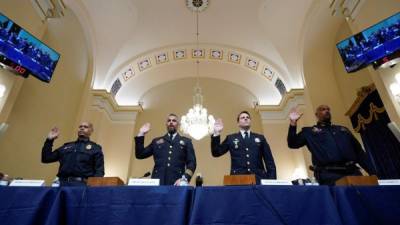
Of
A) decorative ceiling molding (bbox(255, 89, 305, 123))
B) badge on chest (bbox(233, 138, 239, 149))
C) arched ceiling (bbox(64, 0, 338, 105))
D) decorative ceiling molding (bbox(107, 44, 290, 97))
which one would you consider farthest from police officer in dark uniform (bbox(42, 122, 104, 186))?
decorative ceiling molding (bbox(255, 89, 305, 123))

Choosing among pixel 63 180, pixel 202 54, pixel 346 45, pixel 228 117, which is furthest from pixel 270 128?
pixel 63 180

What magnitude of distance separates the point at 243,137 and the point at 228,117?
4.71 metres

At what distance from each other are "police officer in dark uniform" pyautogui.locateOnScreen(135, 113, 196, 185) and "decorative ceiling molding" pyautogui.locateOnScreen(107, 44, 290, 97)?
4.47m

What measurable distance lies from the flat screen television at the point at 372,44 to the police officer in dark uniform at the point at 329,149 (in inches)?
45.9

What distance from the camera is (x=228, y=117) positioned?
286 inches

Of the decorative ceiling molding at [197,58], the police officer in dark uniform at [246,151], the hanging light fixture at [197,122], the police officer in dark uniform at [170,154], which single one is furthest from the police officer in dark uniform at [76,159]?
the decorative ceiling molding at [197,58]

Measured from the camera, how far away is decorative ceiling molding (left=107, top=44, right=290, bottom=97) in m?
6.78

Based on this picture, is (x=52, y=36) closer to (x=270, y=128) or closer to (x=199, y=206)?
(x=199, y=206)

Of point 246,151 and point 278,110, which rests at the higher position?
point 278,110

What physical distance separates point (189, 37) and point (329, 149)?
5265mm

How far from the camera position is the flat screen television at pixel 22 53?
2.78m

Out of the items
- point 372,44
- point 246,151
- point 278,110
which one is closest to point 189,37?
point 278,110

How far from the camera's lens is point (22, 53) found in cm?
301

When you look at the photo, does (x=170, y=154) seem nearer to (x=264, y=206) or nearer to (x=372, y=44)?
(x=264, y=206)
